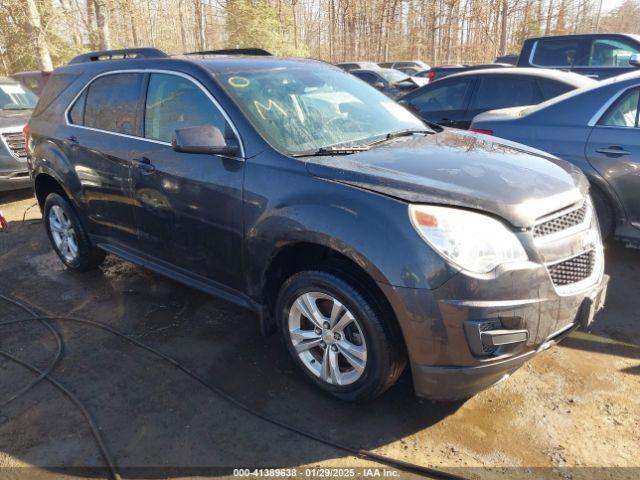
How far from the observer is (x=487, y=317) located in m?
2.26

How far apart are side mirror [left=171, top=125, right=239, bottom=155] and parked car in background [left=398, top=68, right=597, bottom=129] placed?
3.72 meters

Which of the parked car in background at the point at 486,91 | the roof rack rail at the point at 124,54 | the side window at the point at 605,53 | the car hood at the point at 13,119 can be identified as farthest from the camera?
the side window at the point at 605,53

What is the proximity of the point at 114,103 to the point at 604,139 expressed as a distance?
3956mm

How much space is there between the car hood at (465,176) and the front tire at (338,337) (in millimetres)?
550

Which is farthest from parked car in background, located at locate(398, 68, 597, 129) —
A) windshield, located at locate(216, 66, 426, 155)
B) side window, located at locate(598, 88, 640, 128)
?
windshield, located at locate(216, 66, 426, 155)

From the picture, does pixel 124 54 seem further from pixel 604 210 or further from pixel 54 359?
pixel 604 210

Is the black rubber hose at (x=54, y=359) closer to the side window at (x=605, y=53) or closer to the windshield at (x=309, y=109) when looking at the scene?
the windshield at (x=309, y=109)

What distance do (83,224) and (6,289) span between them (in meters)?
0.90

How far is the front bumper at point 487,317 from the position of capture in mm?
2246

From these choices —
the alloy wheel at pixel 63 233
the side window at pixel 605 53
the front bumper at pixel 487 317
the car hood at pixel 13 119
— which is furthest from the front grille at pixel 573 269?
the side window at pixel 605 53

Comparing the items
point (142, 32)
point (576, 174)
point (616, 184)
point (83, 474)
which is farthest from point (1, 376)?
point (142, 32)

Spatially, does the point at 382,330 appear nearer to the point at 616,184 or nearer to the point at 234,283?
the point at 234,283

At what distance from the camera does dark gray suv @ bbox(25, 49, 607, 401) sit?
90.6 inches

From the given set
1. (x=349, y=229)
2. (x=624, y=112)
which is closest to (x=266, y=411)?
(x=349, y=229)
